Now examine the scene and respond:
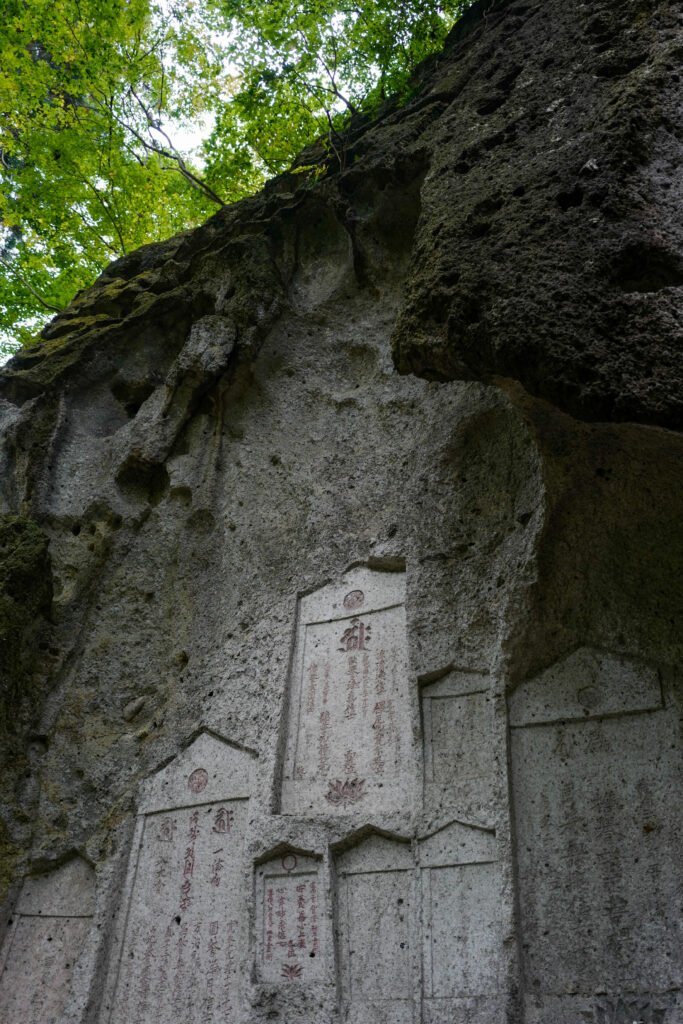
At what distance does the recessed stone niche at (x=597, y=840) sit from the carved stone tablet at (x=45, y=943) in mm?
2592

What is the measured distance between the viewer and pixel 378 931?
4020mm

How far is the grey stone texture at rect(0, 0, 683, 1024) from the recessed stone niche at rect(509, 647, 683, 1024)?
0.04 feet

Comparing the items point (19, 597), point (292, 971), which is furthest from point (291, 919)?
point (19, 597)

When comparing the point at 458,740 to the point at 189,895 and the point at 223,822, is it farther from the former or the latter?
the point at 189,895

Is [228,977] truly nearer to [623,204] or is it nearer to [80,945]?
[80,945]

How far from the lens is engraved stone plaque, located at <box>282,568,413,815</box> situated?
446 centimetres

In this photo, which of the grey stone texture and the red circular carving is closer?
the grey stone texture

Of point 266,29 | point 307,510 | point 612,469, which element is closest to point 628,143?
point 612,469

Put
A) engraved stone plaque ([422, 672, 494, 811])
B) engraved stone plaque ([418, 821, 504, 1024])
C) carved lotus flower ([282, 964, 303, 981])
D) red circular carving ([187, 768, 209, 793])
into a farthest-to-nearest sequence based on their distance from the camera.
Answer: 1. red circular carving ([187, 768, 209, 793])
2. engraved stone plaque ([422, 672, 494, 811])
3. carved lotus flower ([282, 964, 303, 981])
4. engraved stone plaque ([418, 821, 504, 1024])

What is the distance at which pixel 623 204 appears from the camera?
3.64 metres

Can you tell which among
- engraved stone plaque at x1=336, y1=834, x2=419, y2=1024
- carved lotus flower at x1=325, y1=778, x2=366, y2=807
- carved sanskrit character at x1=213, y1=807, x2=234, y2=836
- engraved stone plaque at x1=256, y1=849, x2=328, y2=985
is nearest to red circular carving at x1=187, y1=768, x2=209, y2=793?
carved sanskrit character at x1=213, y1=807, x2=234, y2=836

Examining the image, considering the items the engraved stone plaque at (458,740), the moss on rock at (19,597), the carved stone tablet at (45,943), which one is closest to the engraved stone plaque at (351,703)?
the engraved stone plaque at (458,740)

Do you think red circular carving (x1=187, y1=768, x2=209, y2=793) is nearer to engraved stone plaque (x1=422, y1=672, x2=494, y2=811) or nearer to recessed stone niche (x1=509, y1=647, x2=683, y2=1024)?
engraved stone plaque (x1=422, y1=672, x2=494, y2=811)

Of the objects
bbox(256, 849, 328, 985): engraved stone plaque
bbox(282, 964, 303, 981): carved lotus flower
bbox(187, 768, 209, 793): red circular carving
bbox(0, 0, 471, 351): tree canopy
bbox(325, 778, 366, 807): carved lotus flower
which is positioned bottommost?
bbox(282, 964, 303, 981): carved lotus flower
